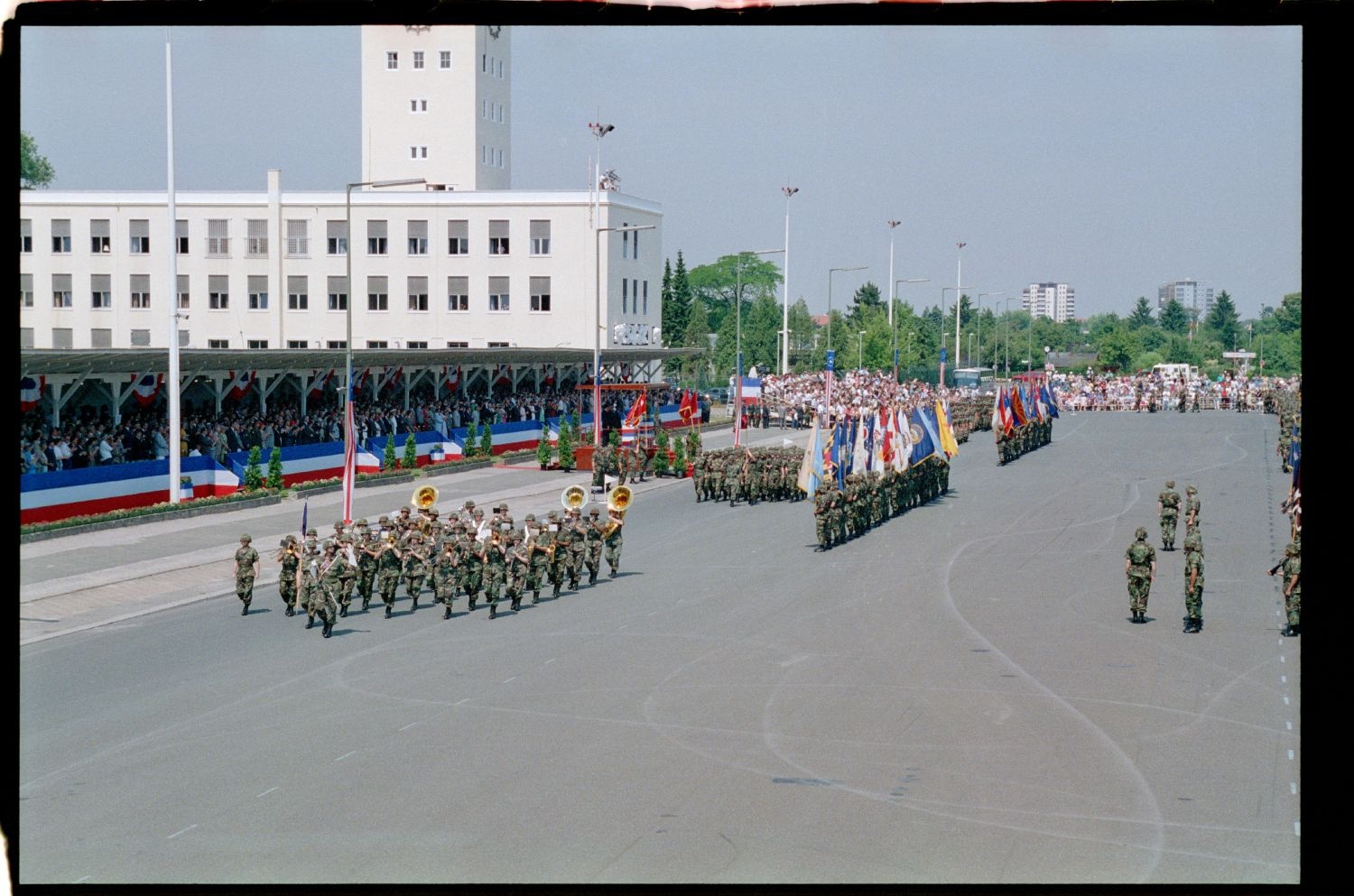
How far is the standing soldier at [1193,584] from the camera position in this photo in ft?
63.0

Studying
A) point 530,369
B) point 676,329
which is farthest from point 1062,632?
point 676,329

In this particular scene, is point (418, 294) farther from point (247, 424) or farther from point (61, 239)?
point (247, 424)

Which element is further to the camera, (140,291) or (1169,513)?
(140,291)

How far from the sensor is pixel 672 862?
988 cm

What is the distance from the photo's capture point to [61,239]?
52.7 meters

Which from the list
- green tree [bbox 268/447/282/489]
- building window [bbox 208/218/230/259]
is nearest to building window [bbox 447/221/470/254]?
building window [bbox 208/218/230/259]

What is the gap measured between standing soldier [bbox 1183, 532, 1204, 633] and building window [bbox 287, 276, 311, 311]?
1617 inches

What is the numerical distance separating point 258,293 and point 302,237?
9.16ft

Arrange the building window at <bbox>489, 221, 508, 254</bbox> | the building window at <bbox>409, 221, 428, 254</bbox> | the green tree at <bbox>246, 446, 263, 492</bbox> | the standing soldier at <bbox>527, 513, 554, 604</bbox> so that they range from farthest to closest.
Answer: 1. the building window at <bbox>409, 221, 428, 254</bbox>
2. the building window at <bbox>489, 221, 508, 254</bbox>
3. the green tree at <bbox>246, 446, 263, 492</bbox>
4. the standing soldier at <bbox>527, 513, 554, 604</bbox>

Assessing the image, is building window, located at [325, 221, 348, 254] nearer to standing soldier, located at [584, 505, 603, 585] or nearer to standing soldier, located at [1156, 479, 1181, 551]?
standing soldier, located at [584, 505, 603, 585]

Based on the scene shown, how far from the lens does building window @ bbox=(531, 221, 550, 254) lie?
53.7 m

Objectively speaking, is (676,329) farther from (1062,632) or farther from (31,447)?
(1062,632)

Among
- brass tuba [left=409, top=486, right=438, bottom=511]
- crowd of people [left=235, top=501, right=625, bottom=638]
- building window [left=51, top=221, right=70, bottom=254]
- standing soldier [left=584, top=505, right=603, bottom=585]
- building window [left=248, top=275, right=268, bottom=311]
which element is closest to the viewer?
crowd of people [left=235, top=501, right=625, bottom=638]

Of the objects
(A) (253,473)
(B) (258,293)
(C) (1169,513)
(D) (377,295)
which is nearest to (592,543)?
(C) (1169,513)
